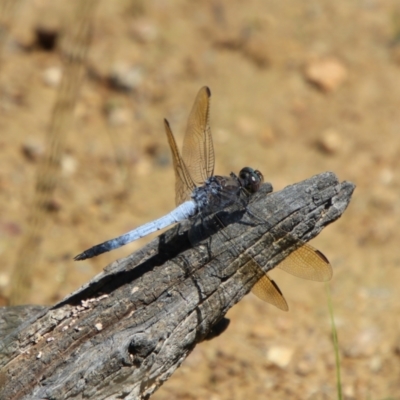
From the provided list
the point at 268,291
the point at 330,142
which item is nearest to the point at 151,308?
the point at 268,291

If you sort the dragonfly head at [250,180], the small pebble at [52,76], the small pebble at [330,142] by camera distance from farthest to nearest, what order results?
the small pebble at [52,76] → the small pebble at [330,142] → the dragonfly head at [250,180]

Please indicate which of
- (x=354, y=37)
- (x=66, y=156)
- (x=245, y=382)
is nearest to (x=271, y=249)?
(x=245, y=382)

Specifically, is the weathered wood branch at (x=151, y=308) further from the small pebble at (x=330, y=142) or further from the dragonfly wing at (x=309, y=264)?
the small pebble at (x=330, y=142)

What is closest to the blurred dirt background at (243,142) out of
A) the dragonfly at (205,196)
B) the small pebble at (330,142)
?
the small pebble at (330,142)

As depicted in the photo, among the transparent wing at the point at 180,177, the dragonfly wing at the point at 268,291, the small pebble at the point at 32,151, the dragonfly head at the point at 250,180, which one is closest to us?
the dragonfly wing at the point at 268,291

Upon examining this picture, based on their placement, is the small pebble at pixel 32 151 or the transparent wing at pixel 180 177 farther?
the small pebble at pixel 32 151

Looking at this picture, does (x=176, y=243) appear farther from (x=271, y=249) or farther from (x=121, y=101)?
(x=121, y=101)
